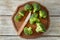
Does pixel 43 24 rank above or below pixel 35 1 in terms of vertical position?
below

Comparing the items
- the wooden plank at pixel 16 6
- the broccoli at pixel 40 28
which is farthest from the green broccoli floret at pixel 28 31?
the wooden plank at pixel 16 6

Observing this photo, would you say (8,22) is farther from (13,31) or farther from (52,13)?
(52,13)

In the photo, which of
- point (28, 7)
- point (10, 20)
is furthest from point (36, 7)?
point (10, 20)

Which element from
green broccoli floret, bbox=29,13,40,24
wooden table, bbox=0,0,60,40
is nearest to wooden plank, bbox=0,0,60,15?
wooden table, bbox=0,0,60,40

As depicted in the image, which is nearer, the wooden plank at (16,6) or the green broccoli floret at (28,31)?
the green broccoli floret at (28,31)

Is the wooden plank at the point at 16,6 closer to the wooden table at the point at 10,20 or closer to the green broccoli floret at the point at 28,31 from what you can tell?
the wooden table at the point at 10,20

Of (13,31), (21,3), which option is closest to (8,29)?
(13,31)

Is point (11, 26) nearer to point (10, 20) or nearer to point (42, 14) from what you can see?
point (10, 20)

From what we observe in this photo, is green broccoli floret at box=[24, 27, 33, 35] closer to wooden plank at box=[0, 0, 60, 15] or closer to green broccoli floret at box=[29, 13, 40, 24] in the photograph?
green broccoli floret at box=[29, 13, 40, 24]
